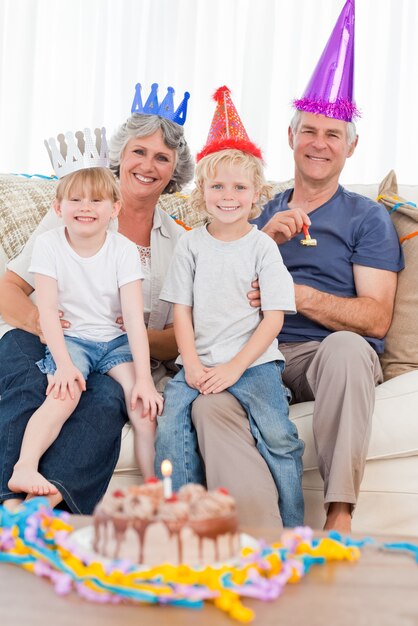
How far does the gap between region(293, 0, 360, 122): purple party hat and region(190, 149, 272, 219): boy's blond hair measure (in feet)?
1.57

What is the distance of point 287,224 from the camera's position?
7.61 feet

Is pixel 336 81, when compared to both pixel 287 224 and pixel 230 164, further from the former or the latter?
pixel 230 164

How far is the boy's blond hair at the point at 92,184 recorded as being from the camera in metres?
2.12

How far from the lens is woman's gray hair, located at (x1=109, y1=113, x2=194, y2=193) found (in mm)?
2473

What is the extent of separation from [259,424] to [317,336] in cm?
46

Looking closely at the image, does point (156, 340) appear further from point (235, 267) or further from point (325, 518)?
point (325, 518)

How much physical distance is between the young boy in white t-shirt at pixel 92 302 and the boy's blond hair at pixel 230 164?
0.71ft

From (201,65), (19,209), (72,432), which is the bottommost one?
(72,432)

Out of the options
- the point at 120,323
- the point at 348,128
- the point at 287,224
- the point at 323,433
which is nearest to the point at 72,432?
the point at 120,323

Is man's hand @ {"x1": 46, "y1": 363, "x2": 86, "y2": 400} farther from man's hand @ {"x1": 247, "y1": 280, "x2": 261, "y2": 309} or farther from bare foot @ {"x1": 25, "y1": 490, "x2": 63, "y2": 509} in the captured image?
man's hand @ {"x1": 247, "y1": 280, "x2": 261, "y2": 309}

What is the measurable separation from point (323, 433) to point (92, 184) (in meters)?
0.85

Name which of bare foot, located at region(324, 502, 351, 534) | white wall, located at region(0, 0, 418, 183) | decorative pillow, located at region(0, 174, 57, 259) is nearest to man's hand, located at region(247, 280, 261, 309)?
bare foot, located at region(324, 502, 351, 534)

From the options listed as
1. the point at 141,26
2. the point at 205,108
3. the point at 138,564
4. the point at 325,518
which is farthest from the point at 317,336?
the point at 141,26

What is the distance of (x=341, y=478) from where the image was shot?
191cm
